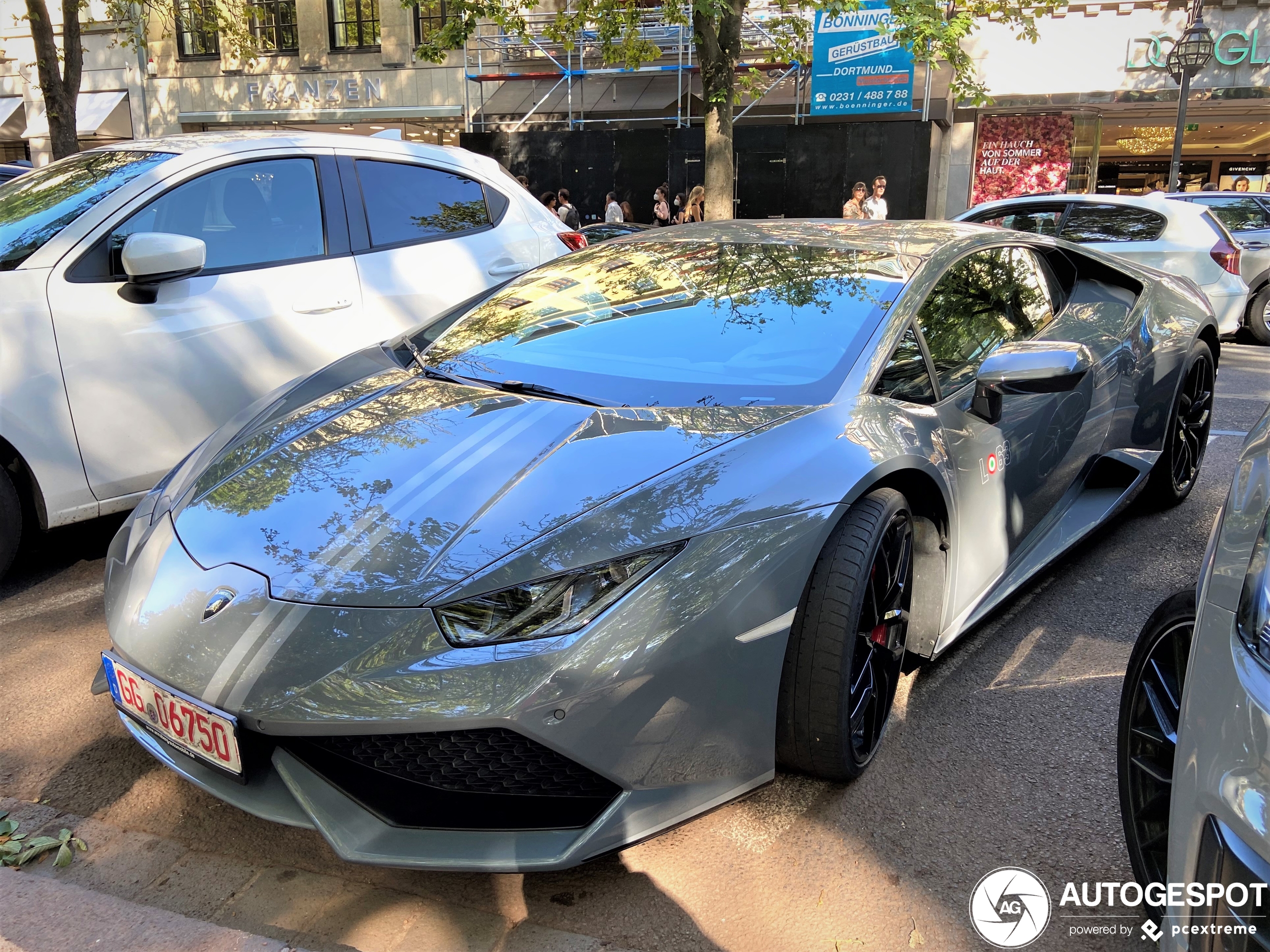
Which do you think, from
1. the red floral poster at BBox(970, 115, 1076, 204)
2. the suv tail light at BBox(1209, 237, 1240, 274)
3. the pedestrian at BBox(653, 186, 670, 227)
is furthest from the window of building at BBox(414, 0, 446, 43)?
the suv tail light at BBox(1209, 237, 1240, 274)

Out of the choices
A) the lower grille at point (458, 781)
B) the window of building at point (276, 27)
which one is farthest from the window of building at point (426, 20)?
the lower grille at point (458, 781)

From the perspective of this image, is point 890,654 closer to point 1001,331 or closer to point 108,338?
point 1001,331

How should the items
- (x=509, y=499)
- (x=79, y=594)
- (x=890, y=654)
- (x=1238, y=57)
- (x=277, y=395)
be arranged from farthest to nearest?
(x=1238, y=57)
(x=79, y=594)
(x=277, y=395)
(x=890, y=654)
(x=509, y=499)

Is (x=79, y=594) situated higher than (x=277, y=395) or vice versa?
(x=277, y=395)

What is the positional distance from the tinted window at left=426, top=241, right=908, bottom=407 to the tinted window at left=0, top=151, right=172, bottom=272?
5.28 ft

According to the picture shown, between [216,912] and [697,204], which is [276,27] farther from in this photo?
[216,912]

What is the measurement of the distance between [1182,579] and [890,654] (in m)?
1.74

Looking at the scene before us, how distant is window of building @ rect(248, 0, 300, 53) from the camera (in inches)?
842

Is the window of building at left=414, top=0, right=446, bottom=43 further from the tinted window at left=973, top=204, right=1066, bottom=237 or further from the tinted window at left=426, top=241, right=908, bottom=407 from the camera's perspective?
the tinted window at left=426, top=241, right=908, bottom=407

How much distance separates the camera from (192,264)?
3.56 metres

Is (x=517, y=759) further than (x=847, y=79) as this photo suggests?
No

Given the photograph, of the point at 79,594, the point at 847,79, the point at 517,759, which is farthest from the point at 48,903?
the point at 847,79

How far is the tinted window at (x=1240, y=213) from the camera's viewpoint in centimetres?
934

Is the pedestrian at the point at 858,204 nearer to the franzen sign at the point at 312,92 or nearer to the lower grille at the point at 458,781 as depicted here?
the franzen sign at the point at 312,92
